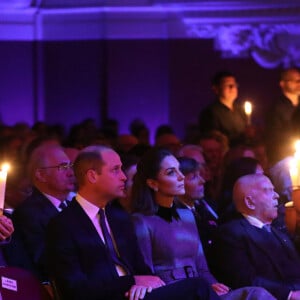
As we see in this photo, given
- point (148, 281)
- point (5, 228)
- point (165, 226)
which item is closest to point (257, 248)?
point (165, 226)

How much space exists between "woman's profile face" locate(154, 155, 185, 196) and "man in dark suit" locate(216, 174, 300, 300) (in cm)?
44

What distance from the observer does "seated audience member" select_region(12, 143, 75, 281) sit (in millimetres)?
5914

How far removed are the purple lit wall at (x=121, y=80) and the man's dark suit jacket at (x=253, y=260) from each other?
745cm

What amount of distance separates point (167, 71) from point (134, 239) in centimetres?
839

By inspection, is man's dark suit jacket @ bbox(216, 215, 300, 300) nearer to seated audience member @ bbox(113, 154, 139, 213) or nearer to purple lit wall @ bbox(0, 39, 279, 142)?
seated audience member @ bbox(113, 154, 139, 213)

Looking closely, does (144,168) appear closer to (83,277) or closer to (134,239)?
(134,239)

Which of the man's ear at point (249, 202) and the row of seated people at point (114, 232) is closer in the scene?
the row of seated people at point (114, 232)

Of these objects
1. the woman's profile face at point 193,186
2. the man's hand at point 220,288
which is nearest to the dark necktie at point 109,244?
the man's hand at point 220,288

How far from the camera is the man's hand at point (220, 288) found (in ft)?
19.5

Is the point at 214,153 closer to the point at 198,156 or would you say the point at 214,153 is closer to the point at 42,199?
the point at 198,156

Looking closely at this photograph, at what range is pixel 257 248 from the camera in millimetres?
6266

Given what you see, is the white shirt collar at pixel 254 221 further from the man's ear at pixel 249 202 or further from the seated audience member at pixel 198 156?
the seated audience member at pixel 198 156

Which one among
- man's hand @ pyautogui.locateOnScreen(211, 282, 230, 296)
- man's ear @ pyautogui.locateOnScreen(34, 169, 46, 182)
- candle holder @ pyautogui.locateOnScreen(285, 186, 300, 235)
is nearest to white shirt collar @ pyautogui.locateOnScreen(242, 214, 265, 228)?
candle holder @ pyautogui.locateOnScreen(285, 186, 300, 235)

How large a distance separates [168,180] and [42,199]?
786 millimetres
